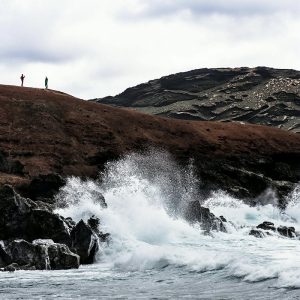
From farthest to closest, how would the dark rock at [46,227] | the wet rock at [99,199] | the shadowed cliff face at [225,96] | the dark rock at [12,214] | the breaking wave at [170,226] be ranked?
the shadowed cliff face at [225,96] → the wet rock at [99,199] → the dark rock at [12,214] → the dark rock at [46,227] → the breaking wave at [170,226]

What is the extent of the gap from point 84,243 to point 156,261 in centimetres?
345

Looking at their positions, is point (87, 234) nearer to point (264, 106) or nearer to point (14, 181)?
point (14, 181)

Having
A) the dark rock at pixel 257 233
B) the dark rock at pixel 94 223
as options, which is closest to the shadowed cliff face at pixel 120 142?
the dark rock at pixel 94 223

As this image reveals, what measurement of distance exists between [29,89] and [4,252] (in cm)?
4141

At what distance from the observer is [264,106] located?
121m

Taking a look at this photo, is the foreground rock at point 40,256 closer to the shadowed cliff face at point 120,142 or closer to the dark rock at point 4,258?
the dark rock at point 4,258

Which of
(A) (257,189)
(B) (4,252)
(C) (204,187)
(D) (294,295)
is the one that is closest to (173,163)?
(C) (204,187)

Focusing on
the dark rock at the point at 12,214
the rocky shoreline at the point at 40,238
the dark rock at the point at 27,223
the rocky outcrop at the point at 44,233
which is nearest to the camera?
the rocky shoreline at the point at 40,238

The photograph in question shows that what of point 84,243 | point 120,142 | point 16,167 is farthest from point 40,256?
point 120,142

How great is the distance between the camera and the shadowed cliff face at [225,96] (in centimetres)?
11819

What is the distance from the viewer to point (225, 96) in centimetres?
12850

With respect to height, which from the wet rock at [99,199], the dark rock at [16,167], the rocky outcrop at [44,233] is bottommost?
the rocky outcrop at [44,233]

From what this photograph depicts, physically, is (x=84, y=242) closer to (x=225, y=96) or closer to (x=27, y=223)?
(x=27, y=223)

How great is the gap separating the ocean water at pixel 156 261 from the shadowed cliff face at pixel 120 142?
5102 mm
